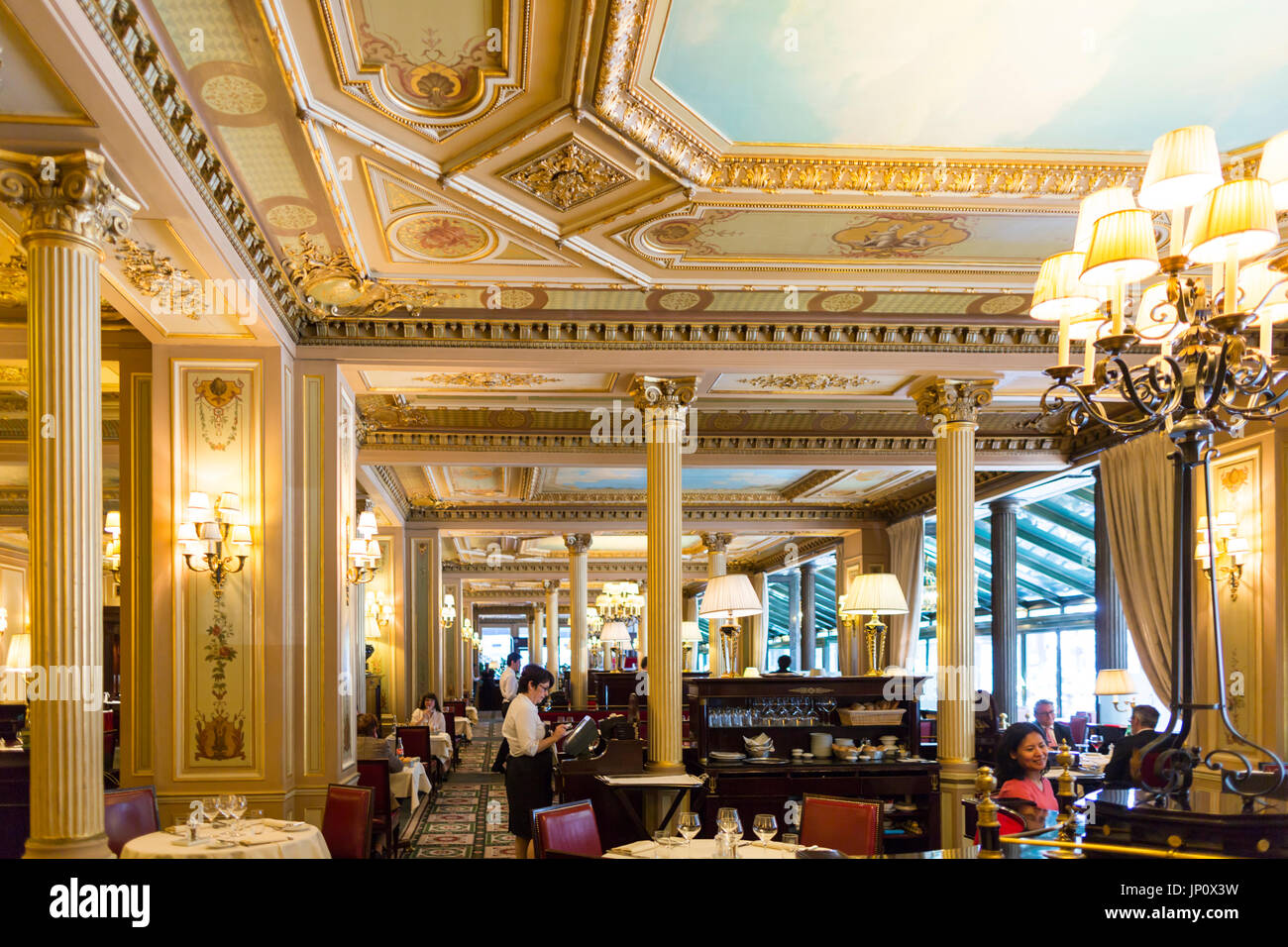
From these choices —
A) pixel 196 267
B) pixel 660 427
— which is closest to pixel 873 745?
pixel 660 427

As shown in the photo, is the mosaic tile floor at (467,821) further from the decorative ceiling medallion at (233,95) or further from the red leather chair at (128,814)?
the decorative ceiling medallion at (233,95)

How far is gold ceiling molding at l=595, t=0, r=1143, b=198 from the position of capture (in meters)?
5.16

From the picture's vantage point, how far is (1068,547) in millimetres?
16312

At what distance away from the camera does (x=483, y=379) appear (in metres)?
9.09

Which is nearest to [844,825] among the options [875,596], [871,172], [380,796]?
[875,596]

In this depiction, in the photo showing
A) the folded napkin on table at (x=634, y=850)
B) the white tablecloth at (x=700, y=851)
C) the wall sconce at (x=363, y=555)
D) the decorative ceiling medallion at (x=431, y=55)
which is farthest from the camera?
the wall sconce at (x=363, y=555)

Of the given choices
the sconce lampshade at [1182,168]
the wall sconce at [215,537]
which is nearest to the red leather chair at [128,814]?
the wall sconce at [215,537]

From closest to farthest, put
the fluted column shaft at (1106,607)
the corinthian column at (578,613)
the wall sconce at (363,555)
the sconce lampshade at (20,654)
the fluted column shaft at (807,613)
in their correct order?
the wall sconce at (363,555)
the fluted column shaft at (1106,607)
the sconce lampshade at (20,654)
the corinthian column at (578,613)
the fluted column shaft at (807,613)

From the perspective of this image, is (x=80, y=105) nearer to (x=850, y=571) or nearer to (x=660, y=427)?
(x=660, y=427)

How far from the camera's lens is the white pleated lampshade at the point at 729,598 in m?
7.55

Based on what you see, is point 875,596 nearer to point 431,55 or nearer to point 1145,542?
point 1145,542

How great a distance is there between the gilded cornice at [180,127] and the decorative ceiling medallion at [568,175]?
1402 millimetres

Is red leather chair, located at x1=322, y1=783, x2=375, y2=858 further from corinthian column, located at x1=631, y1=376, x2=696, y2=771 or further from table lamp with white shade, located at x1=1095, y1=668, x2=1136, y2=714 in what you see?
table lamp with white shade, located at x1=1095, y1=668, x2=1136, y2=714
